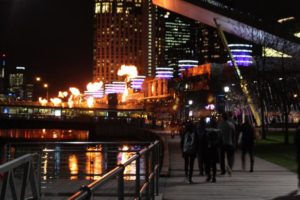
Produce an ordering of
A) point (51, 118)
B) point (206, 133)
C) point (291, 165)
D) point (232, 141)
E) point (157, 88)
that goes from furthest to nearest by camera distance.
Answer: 1. point (157, 88)
2. point (51, 118)
3. point (291, 165)
4. point (232, 141)
5. point (206, 133)

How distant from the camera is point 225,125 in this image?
16.4 meters

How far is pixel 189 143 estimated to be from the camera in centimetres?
1508

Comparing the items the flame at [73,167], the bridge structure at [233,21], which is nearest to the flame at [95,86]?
the bridge structure at [233,21]

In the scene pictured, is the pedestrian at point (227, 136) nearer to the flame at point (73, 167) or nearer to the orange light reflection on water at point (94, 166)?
the orange light reflection on water at point (94, 166)

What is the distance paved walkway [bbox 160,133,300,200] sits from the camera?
12680 millimetres

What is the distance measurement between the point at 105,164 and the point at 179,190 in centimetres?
435

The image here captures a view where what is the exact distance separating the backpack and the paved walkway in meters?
0.94

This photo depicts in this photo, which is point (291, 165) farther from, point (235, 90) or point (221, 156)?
point (235, 90)

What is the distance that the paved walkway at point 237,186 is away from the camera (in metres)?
12.7

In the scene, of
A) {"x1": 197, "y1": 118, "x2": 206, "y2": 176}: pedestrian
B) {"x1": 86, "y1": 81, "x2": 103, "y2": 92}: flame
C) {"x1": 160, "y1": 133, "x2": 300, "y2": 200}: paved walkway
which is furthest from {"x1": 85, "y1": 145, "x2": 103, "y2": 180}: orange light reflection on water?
{"x1": 86, "y1": 81, "x2": 103, "y2": 92}: flame

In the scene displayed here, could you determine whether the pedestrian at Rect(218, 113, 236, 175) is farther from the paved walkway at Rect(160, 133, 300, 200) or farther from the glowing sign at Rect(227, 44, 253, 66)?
the glowing sign at Rect(227, 44, 253, 66)

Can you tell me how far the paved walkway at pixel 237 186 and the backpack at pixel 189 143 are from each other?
938mm

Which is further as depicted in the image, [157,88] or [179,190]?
[157,88]

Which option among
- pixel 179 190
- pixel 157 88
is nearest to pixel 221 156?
pixel 179 190
